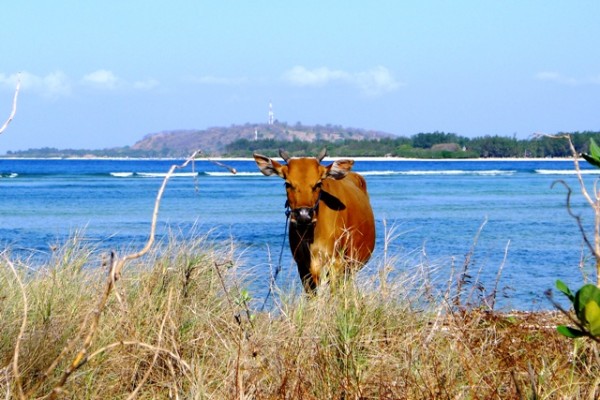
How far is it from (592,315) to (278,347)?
3159 millimetres

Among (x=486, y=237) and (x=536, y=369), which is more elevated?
(x=536, y=369)

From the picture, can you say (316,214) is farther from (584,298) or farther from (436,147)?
(436,147)

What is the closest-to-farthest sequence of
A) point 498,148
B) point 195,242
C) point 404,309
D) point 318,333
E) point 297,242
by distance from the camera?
1. point 318,333
2. point 404,309
3. point 195,242
4. point 297,242
5. point 498,148

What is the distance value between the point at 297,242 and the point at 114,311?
8.99 feet

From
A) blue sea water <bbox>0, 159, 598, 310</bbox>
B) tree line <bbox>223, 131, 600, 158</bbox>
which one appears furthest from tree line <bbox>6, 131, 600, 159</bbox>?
blue sea water <bbox>0, 159, 598, 310</bbox>

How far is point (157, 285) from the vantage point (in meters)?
6.78

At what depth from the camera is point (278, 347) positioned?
520 centimetres

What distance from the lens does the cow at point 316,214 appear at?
26.9ft

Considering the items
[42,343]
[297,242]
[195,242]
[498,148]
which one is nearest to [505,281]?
[297,242]

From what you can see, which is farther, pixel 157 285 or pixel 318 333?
pixel 157 285

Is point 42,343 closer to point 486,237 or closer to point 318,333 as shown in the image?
point 318,333

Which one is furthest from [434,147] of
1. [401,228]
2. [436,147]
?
A: [401,228]

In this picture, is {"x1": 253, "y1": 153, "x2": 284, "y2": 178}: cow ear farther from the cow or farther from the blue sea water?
the blue sea water

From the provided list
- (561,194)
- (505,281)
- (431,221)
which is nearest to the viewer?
(505,281)
